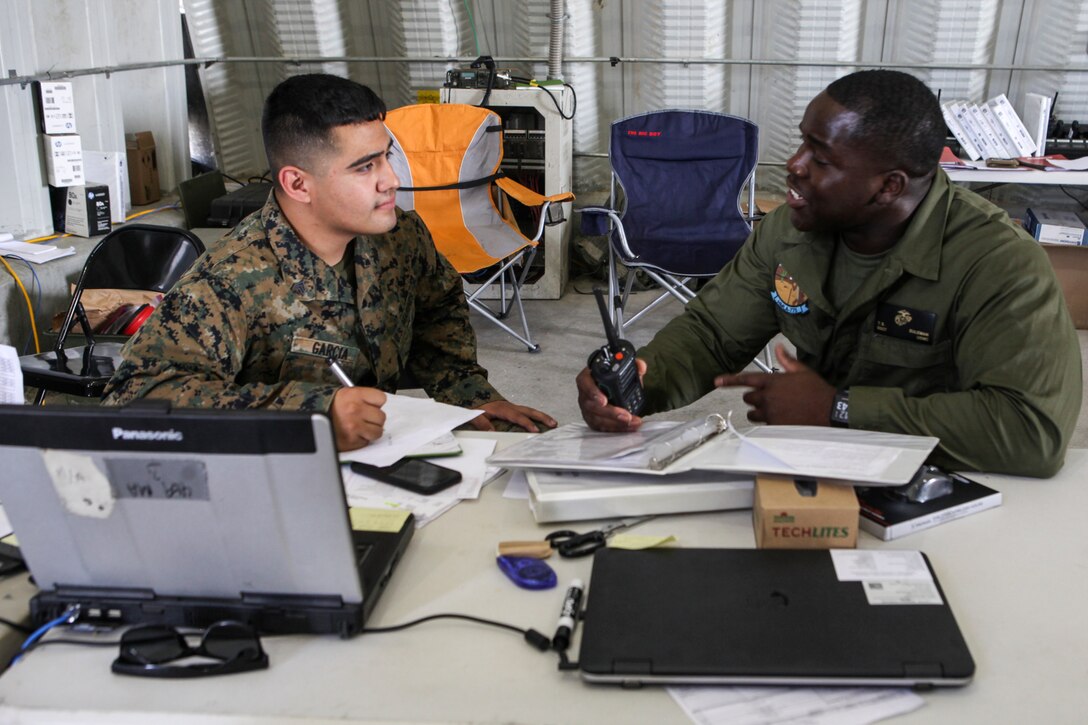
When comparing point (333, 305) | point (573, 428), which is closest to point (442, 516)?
point (573, 428)

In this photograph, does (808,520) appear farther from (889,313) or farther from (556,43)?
(556,43)

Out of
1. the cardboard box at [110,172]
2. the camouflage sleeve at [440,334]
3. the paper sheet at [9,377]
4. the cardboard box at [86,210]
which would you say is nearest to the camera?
the paper sheet at [9,377]

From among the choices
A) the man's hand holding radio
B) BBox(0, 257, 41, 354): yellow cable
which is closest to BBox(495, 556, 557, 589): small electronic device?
the man's hand holding radio

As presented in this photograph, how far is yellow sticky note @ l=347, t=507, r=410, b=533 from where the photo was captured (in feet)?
4.05

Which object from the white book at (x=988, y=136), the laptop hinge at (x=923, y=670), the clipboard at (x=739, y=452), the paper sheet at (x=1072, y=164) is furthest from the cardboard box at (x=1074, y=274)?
the laptop hinge at (x=923, y=670)

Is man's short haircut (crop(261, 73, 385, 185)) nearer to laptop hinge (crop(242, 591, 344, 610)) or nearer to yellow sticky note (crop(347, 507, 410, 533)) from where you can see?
yellow sticky note (crop(347, 507, 410, 533))

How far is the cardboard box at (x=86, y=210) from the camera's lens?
357 centimetres

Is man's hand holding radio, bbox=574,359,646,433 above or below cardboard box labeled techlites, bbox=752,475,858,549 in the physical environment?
below

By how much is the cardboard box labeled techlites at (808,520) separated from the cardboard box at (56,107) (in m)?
3.23

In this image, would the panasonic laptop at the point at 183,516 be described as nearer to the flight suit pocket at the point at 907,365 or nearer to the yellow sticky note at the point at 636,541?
the yellow sticky note at the point at 636,541

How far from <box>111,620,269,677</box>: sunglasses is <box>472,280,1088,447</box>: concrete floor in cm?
233

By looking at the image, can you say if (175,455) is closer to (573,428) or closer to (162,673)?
(162,673)

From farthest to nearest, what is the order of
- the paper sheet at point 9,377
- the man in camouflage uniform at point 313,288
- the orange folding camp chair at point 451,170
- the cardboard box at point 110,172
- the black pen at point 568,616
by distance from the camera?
the orange folding camp chair at point 451,170, the cardboard box at point 110,172, the man in camouflage uniform at point 313,288, the paper sheet at point 9,377, the black pen at point 568,616

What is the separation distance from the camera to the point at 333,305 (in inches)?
73.4
